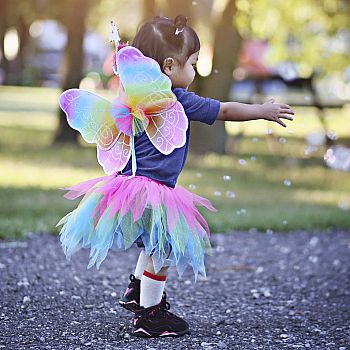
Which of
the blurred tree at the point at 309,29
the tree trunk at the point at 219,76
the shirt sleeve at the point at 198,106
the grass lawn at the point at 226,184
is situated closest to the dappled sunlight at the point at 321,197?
the grass lawn at the point at 226,184

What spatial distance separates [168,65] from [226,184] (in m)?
Result: 6.30

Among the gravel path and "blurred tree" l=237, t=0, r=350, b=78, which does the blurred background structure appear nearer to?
"blurred tree" l=237, t=0, r=350, b=78

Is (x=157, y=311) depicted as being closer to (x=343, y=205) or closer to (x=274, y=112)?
(x=274, y=112)

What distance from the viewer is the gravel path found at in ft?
12.1

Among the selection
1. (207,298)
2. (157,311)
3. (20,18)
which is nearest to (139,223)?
(157,311)

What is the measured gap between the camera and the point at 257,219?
7.45 m

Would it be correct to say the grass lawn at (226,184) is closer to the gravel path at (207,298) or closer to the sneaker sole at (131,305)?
the gravel path at (207,298)

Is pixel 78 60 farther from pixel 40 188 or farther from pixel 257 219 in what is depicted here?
pixel 257 219

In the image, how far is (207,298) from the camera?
466cm

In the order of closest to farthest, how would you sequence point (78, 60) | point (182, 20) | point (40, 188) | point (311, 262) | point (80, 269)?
point (182, 20) < point (80, 269) < point (311, 262) < point (40, 188) < point (78, 60)

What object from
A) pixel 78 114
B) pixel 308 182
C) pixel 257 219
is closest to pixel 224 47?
pixel 308 182

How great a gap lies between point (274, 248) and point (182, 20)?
10.1 ft

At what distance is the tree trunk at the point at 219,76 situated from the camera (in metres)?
12.6

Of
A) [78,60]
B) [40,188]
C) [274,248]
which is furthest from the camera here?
[78,60]
